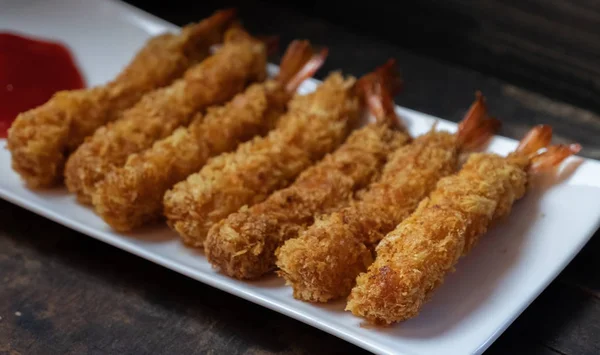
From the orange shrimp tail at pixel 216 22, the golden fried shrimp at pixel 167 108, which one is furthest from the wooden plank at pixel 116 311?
the orange shrimp tail at pixel 216 22

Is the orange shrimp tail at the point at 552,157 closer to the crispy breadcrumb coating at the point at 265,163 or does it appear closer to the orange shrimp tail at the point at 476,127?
the orange shrimp tail at the point at 476,127

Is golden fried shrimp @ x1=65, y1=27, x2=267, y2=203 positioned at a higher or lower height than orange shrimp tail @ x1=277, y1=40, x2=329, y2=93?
lower

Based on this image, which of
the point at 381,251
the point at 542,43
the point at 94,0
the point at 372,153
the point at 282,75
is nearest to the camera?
the point at 381,251

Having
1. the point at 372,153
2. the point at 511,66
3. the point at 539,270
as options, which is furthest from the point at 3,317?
the point at 511,66

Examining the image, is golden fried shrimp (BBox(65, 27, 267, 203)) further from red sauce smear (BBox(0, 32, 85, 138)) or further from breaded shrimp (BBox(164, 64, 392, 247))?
red sauce smear (BBox(0, 32, 85, 138))

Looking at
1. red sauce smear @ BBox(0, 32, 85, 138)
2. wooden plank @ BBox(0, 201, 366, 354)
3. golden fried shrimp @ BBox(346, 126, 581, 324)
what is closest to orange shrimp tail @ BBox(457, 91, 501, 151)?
golden fried shrimp @ BBox(346, 126, 581, 324)

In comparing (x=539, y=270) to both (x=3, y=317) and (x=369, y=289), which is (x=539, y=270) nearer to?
(x=369, y=289)

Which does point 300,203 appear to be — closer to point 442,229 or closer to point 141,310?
point 442,229
